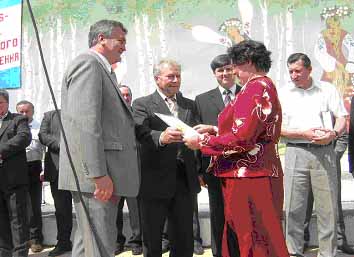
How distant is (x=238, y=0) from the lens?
7809mm

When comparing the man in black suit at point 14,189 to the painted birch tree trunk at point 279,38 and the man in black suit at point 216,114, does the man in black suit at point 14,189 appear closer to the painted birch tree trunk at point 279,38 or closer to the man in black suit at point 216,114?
the man in black suit at point 216,114

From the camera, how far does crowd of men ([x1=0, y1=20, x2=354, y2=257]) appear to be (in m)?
3.00

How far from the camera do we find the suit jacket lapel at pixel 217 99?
14.5 feet

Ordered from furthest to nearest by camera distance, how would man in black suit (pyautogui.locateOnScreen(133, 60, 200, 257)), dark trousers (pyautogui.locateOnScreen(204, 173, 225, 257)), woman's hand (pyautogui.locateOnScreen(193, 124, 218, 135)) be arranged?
dark trousers (pyautogui.locateOnScreen(204, 173, 225, 257))
man in black suit (pyautogui.locateOnScreen(133, 60, 200, 257))
woman's hand (pyautogui.locateOnScreen(193, 124, 218, 135))

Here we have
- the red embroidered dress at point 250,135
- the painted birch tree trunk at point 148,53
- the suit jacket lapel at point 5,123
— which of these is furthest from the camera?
the painted birch tree trunk at point 148,53

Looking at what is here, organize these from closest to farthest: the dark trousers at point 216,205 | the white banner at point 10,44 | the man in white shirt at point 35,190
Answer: the dark trousers at point 216,205 → the man in white shirt at point 35,190 → the white banner at point 10,44

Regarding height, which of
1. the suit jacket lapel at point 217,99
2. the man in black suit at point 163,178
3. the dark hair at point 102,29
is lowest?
the man in black suit at point 163,178

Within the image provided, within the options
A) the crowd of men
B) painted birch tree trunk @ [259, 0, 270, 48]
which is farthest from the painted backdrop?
the crowd of men

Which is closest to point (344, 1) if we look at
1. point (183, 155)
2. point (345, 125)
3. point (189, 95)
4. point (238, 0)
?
point (238, 0)

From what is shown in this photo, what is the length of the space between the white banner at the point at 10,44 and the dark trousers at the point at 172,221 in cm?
492

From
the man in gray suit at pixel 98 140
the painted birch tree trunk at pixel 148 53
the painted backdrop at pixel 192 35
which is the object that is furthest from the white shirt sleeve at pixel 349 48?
the man in gray suit at pixel 98 140

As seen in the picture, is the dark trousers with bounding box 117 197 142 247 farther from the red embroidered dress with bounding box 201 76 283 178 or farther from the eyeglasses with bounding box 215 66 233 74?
the red embroidered dress with bounding box 201 76 283 178

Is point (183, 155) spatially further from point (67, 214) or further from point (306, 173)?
point (67, 214)

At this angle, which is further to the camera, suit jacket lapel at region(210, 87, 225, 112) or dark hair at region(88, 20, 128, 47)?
suit jacket lapel at region(210, 87, 225, 112)
